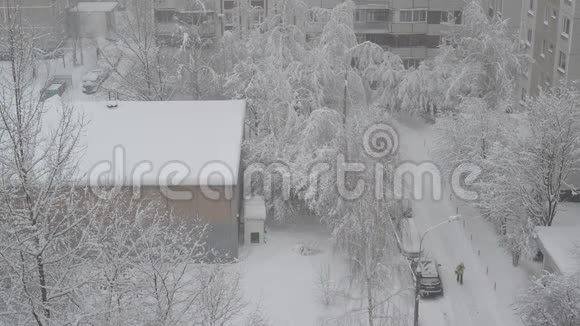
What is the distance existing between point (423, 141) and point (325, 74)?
24.1 ft

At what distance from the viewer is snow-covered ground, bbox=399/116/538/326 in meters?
26.0

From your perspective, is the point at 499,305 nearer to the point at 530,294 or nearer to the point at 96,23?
the point at 530,294

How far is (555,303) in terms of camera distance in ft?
72.1

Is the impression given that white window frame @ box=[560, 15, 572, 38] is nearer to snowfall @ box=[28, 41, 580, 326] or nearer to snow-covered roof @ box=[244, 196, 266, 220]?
snowfall @ box=[28, 41, 580, 326]

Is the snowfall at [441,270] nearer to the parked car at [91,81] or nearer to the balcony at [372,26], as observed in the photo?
the balcony at [372,26]

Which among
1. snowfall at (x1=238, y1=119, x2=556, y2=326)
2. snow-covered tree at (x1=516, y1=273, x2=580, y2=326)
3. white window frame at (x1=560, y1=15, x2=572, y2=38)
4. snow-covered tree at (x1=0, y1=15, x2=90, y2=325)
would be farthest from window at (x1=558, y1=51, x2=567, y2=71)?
snow-covered tree at (x1=0, y1=15, x2=90, y2=325)

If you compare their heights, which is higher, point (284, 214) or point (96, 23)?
point (96, 23)

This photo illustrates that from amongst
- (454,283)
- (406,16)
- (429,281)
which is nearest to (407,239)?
(454,283)

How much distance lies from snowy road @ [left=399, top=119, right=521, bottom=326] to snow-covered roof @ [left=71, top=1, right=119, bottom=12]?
99.0 ft

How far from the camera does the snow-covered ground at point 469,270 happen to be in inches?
1022

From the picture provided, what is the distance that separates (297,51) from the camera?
36969mm

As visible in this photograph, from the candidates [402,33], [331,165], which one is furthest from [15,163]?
[402,33]

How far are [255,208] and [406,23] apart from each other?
65.4ft
